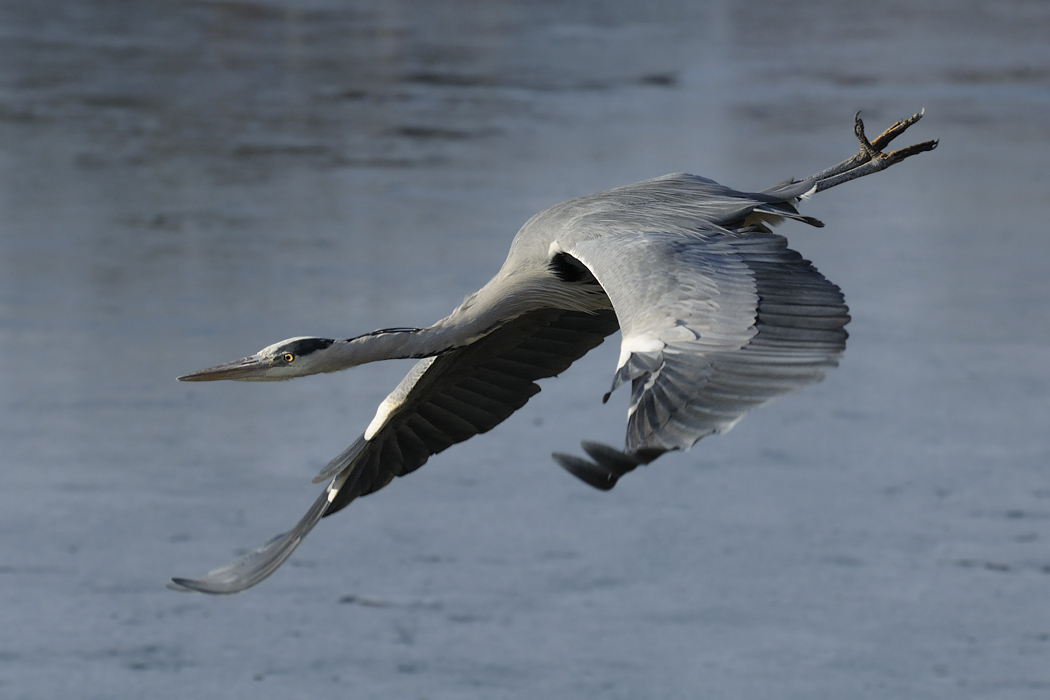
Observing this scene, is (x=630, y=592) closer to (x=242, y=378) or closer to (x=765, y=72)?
(x=242, y=378)

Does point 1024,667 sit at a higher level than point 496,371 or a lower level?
lower

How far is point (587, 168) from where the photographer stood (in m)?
13.2

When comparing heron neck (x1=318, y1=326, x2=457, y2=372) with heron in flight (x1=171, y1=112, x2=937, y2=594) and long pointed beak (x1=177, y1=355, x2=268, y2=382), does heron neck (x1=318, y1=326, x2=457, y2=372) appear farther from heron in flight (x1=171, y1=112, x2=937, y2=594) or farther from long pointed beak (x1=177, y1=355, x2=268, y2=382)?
long pointed beak (x1=177, y1=355, x2=268, y2=382)

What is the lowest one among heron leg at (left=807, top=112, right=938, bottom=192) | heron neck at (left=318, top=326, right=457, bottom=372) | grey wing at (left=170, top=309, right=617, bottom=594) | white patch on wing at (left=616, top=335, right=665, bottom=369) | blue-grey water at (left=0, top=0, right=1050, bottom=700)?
blue-grey water at (left=0, top=0, right=1050, bottom=700)

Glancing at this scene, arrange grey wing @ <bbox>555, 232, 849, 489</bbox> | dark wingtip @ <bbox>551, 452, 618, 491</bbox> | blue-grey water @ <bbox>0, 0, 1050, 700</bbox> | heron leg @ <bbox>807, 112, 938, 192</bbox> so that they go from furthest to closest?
blue-grey water @ <bbox>0, 0, 1050, 700</bbox> → heron leg @ <bbox>807, 112, 938, 192</bbox> → grey wing @ <bbox>555, 232, 849, 489</bbox> → dark wingtip @ <bbox>551, 452, 618, 491</bbox>

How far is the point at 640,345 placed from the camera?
3877mm

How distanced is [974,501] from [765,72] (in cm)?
1159

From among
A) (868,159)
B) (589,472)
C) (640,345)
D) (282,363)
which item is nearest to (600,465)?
(589,472)

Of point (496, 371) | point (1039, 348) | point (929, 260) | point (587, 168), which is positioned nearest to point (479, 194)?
point (587, 168)

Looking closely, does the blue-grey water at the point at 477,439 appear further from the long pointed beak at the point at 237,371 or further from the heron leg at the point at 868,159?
the heron leg at the point at 868,159

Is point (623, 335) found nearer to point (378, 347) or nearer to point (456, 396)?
point (378, 347)

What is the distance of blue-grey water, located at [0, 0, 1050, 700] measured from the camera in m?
6.27

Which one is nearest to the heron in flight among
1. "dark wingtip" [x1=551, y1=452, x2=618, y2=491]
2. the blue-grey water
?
"dark wingtip" [x1=551, y1=452, x2=618, y2=491]

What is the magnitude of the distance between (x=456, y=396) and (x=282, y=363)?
2.51 ft
